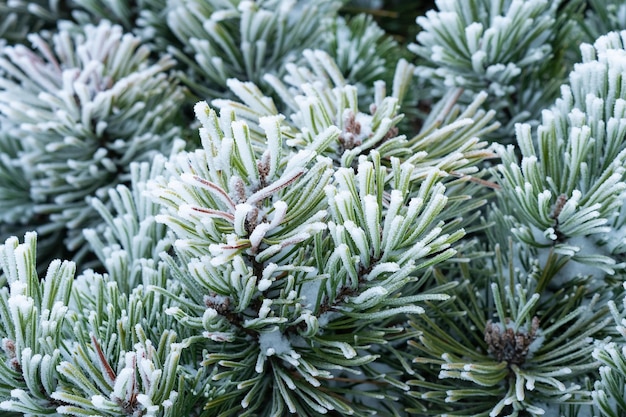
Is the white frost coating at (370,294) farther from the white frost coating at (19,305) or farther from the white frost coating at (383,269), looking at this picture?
the white frost coating at (19,305)

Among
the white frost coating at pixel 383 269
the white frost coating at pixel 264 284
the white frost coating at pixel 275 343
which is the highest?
the white frost coating at pixel 264 284

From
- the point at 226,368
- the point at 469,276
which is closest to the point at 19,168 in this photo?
the point at 226,368

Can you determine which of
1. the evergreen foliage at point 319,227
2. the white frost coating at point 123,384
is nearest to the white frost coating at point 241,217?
the evergreen foliage at point 319,227

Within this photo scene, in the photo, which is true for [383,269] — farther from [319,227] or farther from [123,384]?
[123,384]

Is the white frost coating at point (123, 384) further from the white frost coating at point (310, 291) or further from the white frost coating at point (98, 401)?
the white frost coating at point (310, 291)

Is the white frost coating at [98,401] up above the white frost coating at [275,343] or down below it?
above

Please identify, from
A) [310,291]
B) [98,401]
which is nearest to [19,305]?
[98,401]

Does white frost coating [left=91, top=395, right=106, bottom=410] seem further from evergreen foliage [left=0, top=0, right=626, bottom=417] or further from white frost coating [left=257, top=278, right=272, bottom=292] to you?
white frost coating [left=257, top=278, right=272, bottom=292]

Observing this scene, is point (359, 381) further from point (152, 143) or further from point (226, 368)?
point (152, 143)

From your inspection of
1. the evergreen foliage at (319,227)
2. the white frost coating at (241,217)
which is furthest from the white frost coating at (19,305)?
the white frost coating at (241,217)
